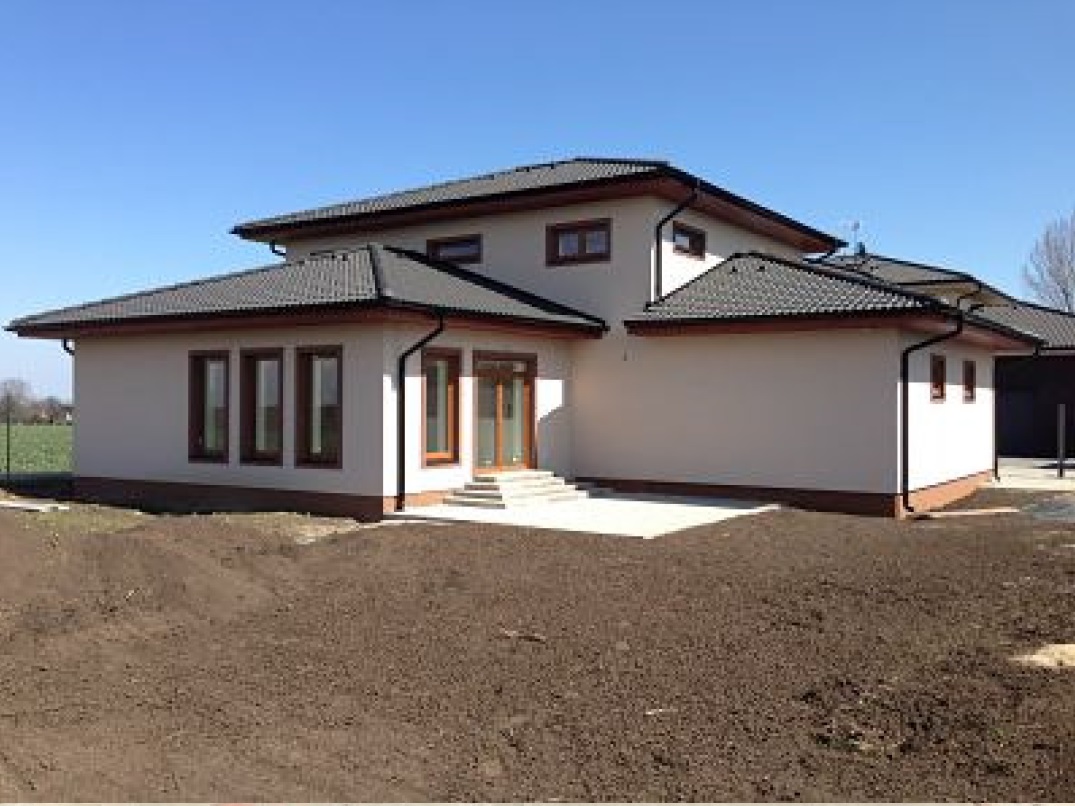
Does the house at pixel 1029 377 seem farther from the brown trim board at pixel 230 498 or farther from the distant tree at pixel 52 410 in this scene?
the distant tree at pixel 52 410

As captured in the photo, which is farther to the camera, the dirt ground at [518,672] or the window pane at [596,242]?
the window pane at [596,242]

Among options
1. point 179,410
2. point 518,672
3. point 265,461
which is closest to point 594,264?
point 265,461

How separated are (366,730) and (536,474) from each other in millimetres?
11743

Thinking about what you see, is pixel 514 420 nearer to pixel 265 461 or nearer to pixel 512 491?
pixel 512 491

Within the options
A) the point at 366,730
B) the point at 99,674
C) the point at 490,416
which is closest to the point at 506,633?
the point at 366,730

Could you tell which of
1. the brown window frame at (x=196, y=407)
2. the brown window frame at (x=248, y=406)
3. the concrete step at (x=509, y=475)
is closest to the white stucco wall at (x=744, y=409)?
the concrete step at (x=509, y=475)

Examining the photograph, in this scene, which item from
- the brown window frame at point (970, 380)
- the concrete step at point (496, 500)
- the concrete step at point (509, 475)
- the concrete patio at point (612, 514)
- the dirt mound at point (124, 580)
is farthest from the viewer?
the brown window frame at point (970, 380)

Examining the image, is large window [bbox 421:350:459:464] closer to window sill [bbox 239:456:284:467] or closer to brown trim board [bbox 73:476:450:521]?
brown trim board [bbox 73:476:450:521]

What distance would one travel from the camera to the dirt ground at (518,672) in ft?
16.5

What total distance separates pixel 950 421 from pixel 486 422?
878 cm

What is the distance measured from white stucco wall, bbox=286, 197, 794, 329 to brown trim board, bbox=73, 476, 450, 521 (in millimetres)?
4980

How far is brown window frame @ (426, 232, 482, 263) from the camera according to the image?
19984mm

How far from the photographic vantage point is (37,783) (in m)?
4.84

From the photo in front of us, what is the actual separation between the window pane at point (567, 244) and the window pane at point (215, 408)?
6.45 meters
